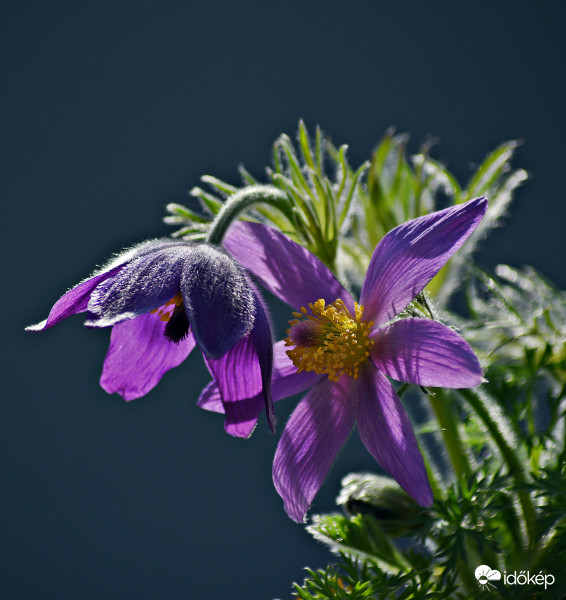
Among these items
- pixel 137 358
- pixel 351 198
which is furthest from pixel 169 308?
pixel 351 198

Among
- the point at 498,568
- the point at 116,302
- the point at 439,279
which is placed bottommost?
the point at 498,568

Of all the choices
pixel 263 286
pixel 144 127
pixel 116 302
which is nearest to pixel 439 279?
pixel 263 286

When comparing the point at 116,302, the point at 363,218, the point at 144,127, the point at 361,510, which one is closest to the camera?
the point at 116,302

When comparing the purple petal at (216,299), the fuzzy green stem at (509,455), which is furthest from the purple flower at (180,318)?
the fuzzy green stem at (509,455)

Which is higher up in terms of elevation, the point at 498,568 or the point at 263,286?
the point at 263,286

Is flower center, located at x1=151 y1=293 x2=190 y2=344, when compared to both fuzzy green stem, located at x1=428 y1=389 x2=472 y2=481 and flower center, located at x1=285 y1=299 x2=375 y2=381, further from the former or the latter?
fuzzy green stem, located at x1=428 y1=389 x2=472 y2=481

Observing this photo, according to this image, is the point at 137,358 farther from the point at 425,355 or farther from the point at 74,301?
the point at 425,355

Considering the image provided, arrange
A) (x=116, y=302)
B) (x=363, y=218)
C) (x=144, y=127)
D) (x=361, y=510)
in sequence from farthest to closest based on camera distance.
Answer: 1. (x=144, y=127)
2. (x=363, y=218)
3. (x=361, y=510)
4. (x=116, y=302)

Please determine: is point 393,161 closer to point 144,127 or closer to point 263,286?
point 263,286

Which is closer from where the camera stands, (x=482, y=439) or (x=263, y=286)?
(x=263, y=286)
